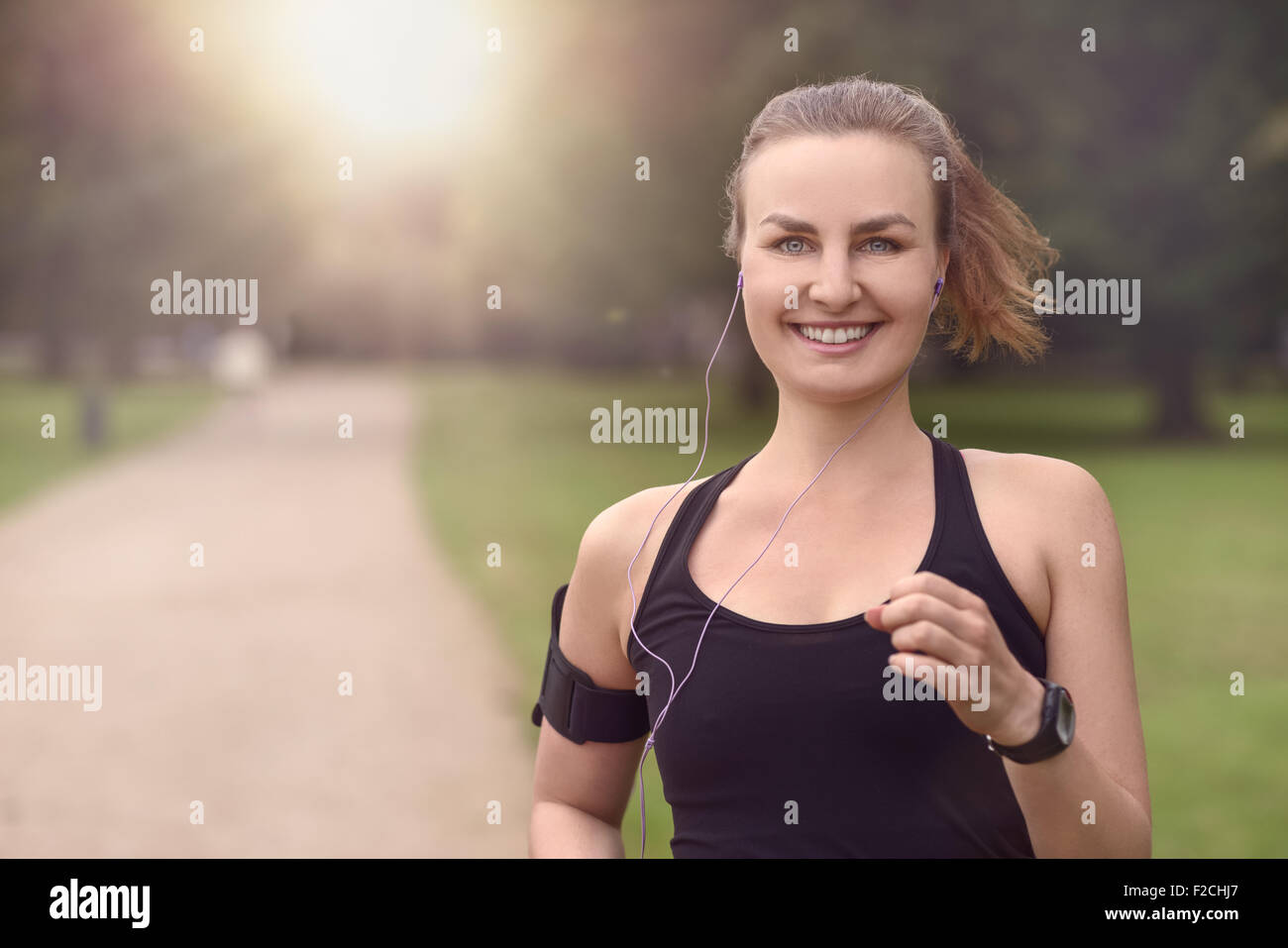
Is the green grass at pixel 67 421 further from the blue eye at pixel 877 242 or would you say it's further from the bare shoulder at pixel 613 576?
the blue eye at pixel 877 242

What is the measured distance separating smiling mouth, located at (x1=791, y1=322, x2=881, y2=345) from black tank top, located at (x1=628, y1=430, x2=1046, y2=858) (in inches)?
10.5

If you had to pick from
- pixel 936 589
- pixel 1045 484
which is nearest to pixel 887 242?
pixel 1045 484

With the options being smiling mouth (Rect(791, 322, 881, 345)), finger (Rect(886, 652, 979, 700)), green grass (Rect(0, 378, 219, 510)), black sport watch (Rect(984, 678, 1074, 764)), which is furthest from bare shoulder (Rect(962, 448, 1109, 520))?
green grass (Rect(0, 378, 219, 510))

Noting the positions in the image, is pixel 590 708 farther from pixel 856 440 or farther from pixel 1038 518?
pixel 1038 518

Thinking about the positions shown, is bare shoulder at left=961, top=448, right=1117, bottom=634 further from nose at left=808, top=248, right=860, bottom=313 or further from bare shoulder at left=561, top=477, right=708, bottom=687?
bare shoulder at left=561, top=477, right=708, bottom=687

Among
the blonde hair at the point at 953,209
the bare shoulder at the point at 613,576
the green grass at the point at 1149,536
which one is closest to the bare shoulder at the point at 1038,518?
the blonde hair at the point at 953,209

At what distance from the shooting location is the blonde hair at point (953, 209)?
2076 mm

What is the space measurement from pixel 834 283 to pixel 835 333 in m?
0.09

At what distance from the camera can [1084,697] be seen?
1.94 meters

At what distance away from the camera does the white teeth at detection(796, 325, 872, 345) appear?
2041mm

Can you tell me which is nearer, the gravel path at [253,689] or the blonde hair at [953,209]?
the blonde hair at [953,209]

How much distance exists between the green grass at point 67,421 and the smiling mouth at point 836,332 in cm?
1526
